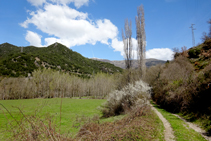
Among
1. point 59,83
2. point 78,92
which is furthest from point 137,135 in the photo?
point 78,92

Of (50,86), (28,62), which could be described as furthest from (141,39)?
(28,62)

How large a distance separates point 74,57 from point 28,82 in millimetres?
68145

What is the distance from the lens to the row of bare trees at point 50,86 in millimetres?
39188

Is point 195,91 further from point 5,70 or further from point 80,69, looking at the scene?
point 80,69

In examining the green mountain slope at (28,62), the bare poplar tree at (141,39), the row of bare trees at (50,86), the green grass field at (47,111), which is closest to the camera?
the green grass field at (47,111)

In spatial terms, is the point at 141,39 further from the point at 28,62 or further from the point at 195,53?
the point at 28,62

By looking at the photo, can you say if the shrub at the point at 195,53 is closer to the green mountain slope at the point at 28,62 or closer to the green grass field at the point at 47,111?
the green grass field at the point at 47,111

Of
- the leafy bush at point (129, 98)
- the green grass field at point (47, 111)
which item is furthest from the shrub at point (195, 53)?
the green grass field at point (47, 111)

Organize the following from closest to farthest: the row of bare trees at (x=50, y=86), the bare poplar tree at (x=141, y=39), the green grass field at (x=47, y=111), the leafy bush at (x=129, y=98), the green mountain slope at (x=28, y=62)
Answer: the green grass field at (x=47, y=111) → the leafy bush at (x=129, y=98) → the bare poplar tree at (x=141, y=39) → the row of bare trees at (x=50, y=86) → the green mountain slope at (x=28, y=62)

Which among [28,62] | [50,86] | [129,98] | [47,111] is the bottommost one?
[129,98]

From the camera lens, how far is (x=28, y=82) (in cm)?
4275

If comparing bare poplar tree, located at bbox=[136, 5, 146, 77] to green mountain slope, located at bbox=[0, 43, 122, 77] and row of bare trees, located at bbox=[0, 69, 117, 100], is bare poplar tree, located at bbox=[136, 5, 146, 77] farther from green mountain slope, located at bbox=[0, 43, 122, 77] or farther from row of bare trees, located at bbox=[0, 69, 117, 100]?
green mountain slope, located at bbox=[0, 43, 122, 77]

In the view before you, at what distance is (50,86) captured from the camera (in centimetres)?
4272

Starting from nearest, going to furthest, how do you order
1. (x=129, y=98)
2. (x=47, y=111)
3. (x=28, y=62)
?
(x=47, y=111) < (x=129, y=98) < (x=28, y=62)
